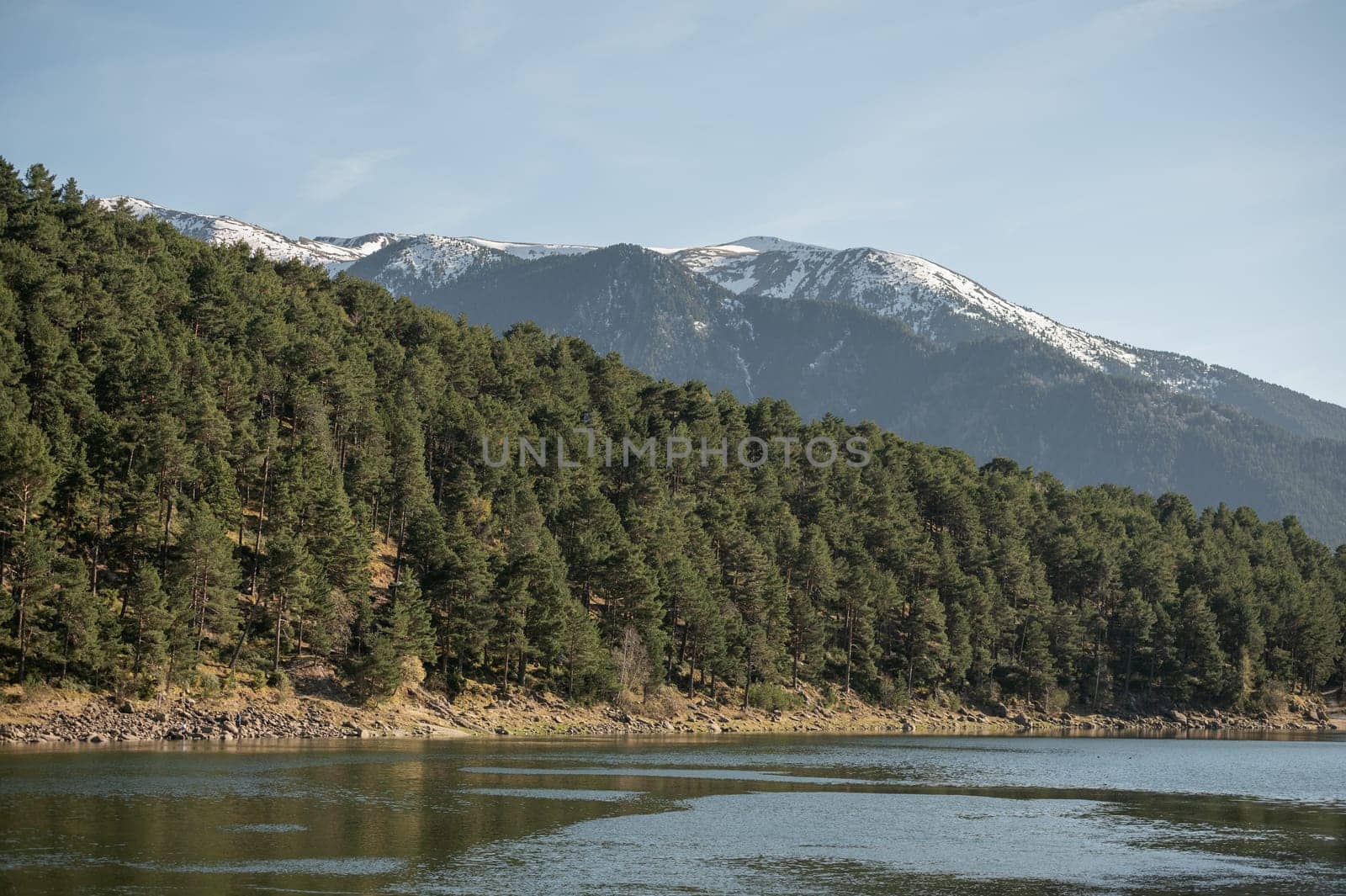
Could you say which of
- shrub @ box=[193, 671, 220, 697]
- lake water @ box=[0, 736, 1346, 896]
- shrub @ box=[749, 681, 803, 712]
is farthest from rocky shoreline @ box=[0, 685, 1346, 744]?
lake water @ box=[0, 736, 1346, 896]

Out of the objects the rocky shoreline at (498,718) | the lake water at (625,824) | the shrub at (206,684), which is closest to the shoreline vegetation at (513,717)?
the rocky shoreline at (498,718)

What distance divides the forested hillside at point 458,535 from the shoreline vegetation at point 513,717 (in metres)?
2.11

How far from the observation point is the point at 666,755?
92.4 metres

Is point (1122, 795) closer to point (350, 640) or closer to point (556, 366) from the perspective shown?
point (350, 640)

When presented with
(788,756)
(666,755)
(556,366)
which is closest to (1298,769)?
(788,756)

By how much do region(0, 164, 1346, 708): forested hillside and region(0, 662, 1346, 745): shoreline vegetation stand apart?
211cm

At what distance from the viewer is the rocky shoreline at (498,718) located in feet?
279

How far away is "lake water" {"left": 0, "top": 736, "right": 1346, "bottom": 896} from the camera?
4300cm

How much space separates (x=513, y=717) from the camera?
113000 millimetres

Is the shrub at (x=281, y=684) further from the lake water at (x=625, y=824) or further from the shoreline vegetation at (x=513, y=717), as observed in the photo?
the lake water at (x=625, y=824)

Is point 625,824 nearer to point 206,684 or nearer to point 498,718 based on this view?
point 206,684

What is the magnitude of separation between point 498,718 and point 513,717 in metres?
1.72

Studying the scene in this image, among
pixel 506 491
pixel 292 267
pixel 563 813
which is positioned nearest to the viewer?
pixel 563 813

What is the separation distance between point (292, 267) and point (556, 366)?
38820mm
